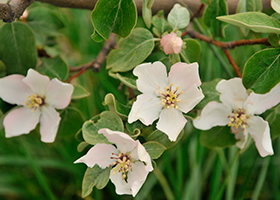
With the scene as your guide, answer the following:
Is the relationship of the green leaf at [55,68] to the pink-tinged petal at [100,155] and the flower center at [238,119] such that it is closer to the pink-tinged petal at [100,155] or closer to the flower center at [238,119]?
the pink-tinged petal at [100,155]

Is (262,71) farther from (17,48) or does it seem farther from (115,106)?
(17,48)

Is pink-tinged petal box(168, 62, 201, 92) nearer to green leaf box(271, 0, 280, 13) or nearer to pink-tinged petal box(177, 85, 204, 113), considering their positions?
pink-tinged petal box(177, 85, 204, 113)

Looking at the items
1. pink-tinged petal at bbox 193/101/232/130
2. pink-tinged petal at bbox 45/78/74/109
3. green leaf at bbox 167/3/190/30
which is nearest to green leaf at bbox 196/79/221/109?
pink-tinged petal at bbox 193/101/232/130

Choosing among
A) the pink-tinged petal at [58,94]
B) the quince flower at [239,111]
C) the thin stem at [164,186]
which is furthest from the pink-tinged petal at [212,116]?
the thin stem at [164,186]

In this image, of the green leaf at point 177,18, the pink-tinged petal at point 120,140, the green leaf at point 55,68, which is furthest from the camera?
the green leaf at point 55,68

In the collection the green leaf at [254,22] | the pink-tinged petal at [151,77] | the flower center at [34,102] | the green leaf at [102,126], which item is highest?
the green leaf at [254,22]

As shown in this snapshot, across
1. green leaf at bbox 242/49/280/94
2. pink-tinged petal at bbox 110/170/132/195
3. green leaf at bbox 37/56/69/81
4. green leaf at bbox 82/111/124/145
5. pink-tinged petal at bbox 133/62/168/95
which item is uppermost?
green leaf at bbox 242/49/280/94
